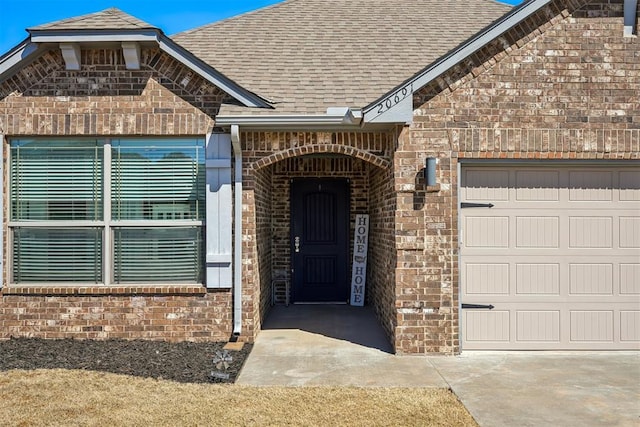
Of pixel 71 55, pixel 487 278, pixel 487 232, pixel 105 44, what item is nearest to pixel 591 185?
pixel 487 232

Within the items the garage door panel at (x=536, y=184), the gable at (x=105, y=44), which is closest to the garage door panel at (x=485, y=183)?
the garage door panel at (x=536, y=184)

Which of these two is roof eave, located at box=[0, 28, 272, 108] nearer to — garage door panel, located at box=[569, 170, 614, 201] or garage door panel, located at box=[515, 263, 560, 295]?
garage door panel, located at box=[515, 263, 560, 295]

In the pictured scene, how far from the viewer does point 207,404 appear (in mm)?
4648

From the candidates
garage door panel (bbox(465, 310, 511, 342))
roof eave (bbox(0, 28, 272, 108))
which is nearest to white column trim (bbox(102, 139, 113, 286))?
roof eave (bbox(0, 28, 272, 108))

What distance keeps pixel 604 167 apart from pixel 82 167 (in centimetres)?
709

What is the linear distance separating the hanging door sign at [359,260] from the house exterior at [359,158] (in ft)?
5.92

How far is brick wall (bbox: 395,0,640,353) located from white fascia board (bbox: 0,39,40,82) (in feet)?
17.3

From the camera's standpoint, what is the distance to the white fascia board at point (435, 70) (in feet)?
20.1

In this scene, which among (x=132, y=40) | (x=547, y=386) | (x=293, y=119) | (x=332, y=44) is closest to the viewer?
(x=547, y=386)

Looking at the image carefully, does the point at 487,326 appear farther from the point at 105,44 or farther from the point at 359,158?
the point at 105,44

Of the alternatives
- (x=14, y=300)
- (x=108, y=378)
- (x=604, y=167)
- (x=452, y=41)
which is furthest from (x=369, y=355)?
(x=452, y=41)

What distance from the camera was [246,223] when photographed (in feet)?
23.0

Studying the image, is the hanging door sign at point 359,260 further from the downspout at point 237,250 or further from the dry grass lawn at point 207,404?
the dry grass lawn at point 207,404

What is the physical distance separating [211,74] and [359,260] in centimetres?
470
